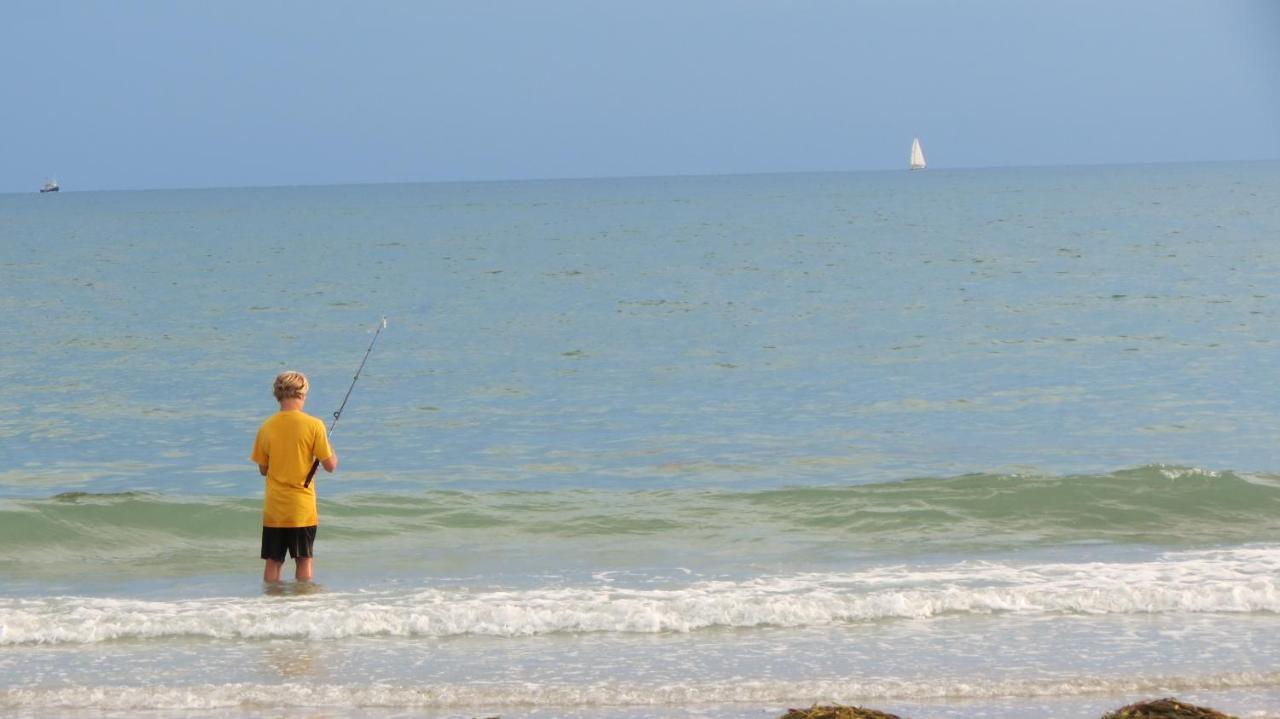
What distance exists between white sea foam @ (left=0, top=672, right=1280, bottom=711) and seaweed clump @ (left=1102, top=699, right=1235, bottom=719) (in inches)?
29.9

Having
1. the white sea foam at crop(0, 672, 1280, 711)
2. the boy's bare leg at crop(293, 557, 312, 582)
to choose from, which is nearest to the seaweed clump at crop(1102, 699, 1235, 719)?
the white sea foam at crop(0, 672, 1280, 711)

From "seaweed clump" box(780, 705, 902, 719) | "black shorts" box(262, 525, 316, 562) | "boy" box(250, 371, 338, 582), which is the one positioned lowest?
"seaweed clump" box(780, 705, 902, 719)

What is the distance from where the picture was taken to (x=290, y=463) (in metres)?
8.11

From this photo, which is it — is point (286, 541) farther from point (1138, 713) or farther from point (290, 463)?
point (1138, 713)

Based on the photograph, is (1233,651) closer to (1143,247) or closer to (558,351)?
(558,351)

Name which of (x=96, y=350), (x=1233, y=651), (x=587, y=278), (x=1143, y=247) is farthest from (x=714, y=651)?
(x=1143, y=247)

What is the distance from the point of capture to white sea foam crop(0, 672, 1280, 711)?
6156 millimetres

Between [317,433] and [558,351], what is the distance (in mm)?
15781

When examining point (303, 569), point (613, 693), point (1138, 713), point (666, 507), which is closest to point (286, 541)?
point (303, 569)

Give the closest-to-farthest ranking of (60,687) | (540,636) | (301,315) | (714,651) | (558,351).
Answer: (60,687)
(714,651)
(540,636)
(558,351)
(301,315)

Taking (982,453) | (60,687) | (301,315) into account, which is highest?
(301,315)

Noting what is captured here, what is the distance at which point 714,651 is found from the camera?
23.1 feet

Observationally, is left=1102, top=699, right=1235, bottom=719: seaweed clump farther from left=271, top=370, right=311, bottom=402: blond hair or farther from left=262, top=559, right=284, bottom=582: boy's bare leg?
left=262, top=559, right=284, bottom=582: boy's bare leg

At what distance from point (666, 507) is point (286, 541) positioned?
412 cm
